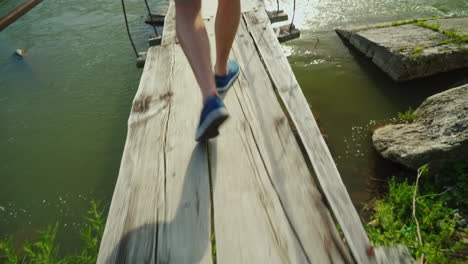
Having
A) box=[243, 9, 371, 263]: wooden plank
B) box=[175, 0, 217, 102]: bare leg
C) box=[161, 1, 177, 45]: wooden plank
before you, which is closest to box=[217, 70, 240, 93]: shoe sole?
box=[243, 9, 371, 263]: wooden plank

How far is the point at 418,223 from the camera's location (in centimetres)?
195

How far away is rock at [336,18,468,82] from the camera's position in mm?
3115

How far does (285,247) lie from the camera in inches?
47.8

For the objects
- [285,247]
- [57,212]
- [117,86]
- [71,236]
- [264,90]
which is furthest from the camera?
[117,86]

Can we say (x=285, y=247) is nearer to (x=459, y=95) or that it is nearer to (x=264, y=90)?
(x=264, y=90)

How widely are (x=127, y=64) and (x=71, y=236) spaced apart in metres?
2.47

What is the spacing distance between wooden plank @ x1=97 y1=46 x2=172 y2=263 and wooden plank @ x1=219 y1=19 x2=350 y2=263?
1.53 feet

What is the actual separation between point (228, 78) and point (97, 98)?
2189 millimetres

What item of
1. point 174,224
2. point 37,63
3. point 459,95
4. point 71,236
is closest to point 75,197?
point 71,236

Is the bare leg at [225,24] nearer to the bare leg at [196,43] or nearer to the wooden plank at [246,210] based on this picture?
the bare leg at [196,43]

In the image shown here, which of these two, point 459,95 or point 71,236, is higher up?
point 459,95

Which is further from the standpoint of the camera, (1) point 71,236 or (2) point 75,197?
(2) point 75,197

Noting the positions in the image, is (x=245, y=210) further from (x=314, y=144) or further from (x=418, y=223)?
(x=418, y=223)

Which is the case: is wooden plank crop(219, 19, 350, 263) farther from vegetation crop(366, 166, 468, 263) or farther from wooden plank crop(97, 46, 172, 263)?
vegetation crop(366, 166, 468, 263)
